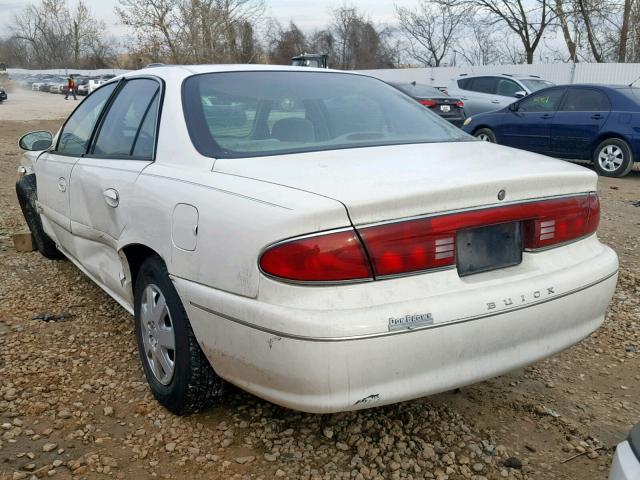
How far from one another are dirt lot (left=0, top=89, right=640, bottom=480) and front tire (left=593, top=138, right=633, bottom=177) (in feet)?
23.3

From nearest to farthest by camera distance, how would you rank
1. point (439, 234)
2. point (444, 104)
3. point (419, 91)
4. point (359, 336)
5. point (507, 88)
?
→ point (359, 336) → point (439, 234) → point (444, 104) → point (507, 88) → point (419, 91)

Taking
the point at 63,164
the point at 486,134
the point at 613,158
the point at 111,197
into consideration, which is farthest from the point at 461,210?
the point at 486,134

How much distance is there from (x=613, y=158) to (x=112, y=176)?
9000 millimetres

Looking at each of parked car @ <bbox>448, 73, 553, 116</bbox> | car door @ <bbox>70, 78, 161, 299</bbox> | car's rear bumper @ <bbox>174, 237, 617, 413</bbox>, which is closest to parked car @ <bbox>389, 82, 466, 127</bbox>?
parked car @ <bbox>448, 73, 553, 116</bbox>

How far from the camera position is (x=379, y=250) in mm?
2066

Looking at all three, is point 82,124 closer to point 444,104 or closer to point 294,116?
point 294,116

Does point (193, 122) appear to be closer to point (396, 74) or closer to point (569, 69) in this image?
point (569, 69)

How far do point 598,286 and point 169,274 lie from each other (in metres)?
1.77

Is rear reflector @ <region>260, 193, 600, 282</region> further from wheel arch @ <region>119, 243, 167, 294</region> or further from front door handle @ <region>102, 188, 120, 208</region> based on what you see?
front door handle @ <region>102, 188, 120, 208</region>

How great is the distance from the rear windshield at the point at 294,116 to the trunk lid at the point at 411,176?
0.18m

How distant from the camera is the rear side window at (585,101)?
33.4 ft

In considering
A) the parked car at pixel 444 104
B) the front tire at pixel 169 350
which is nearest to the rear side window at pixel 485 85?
the parked car at pixel 444 104

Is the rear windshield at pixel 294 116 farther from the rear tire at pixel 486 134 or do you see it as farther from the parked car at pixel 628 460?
the rear tire at pixel 486 134

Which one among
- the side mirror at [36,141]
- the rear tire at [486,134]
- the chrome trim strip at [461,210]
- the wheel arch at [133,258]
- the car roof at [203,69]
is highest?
the car roof at [203,69]
